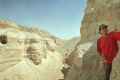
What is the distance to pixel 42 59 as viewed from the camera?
117 feet

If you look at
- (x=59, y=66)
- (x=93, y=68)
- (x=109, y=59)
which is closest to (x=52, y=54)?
(x=59, y=66)

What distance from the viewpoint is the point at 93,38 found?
17.8 meters

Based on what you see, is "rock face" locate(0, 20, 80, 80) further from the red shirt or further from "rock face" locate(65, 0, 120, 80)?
the red shirt

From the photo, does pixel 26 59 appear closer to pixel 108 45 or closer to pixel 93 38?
pixel 93 38

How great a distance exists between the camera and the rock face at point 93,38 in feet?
47.8

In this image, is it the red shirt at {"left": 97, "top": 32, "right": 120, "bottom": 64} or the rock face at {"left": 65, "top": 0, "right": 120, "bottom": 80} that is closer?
the red shirt at {"left": 97, "top": 32, "right": 120, "bottom": 64}

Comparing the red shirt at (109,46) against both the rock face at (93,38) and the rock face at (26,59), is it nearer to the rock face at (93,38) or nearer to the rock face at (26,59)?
the rock face at (93,38)

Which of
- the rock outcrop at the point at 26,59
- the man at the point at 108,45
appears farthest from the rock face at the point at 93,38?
the rock outcrop at the point at 26,59

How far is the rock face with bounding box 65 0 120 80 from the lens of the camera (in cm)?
1457

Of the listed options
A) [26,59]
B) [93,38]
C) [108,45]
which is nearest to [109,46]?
[108,45]

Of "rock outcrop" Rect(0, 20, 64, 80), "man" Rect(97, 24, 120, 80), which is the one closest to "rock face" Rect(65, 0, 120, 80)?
"man" Rect(97, 24, 120, 80)

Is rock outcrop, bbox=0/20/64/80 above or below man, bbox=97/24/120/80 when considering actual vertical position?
below

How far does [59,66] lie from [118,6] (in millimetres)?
22463

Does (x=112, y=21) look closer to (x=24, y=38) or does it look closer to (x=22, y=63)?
(x=22, y=63)
